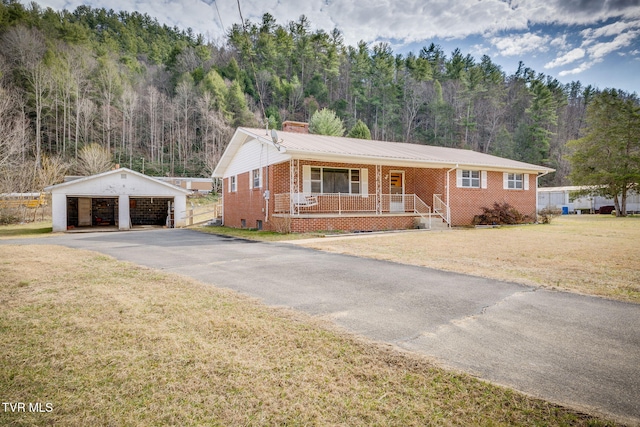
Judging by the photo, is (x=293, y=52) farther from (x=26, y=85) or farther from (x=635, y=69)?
(x=635, y=69)

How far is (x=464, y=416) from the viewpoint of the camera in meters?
2.20

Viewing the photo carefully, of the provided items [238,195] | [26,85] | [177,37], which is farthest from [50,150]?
[177,37]

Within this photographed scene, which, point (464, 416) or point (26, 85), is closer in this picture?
point (464, 416)

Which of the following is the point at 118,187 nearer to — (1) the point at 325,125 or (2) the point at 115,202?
(2) the point at 115,202

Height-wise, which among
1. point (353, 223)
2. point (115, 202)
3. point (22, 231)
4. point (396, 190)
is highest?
point (396, 190)

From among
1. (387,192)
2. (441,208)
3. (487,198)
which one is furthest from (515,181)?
(387,192)

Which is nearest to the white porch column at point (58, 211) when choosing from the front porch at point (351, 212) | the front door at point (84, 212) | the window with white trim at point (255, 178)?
the front door at point (84, 212)

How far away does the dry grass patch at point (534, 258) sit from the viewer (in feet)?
19.1

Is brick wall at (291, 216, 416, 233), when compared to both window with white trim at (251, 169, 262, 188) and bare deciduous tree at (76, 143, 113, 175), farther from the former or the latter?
bare deciduous tree at (76, 143, 113, 175)

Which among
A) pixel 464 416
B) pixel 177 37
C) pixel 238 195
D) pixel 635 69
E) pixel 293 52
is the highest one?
pixel 177 37

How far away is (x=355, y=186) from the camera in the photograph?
57.2 feet

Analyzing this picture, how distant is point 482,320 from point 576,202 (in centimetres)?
3906

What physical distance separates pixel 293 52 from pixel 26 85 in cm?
3941

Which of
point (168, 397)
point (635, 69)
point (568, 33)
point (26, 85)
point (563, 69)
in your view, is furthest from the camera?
point (26, 85)
